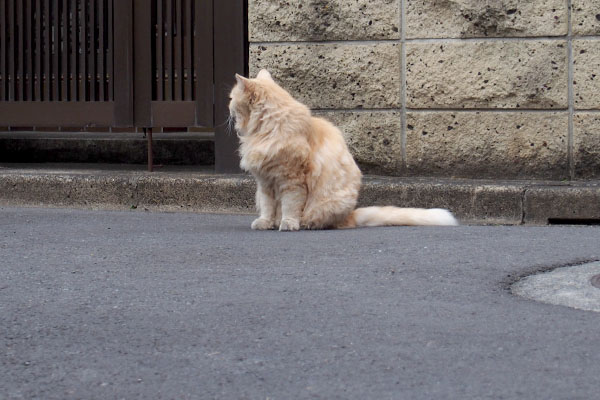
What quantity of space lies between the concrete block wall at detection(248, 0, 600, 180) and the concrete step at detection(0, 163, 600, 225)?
0.22 meters

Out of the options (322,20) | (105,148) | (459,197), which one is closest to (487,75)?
(459,197)

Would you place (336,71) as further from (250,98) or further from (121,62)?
(121,62)

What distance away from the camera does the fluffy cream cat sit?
20.3ft

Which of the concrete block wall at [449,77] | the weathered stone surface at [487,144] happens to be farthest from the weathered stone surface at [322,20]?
the weathered stone surface at [487,144]

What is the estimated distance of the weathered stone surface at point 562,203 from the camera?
6.70 metres

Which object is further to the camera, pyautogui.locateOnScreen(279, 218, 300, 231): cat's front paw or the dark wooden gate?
the dark wooden gate

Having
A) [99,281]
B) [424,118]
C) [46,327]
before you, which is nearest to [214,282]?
[99,281]

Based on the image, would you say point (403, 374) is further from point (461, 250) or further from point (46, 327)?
point (461, 250)

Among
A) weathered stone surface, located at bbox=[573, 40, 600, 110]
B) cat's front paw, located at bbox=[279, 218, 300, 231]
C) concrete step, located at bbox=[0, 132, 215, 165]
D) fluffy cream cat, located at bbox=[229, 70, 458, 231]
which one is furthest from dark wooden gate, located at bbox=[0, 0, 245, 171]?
weathered stone surface, located at bbox=[573, 40, 600, 110]

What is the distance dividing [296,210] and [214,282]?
1866 millimetres

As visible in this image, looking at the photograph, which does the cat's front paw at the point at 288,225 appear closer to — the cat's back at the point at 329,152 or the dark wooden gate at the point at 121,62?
the cat's back at the point at 329,152

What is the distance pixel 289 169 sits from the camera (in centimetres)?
618

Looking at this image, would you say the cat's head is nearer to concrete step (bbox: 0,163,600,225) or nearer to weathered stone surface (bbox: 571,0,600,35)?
concrete step (bbox: 0,163,600,225)

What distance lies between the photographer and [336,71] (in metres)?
7.67
